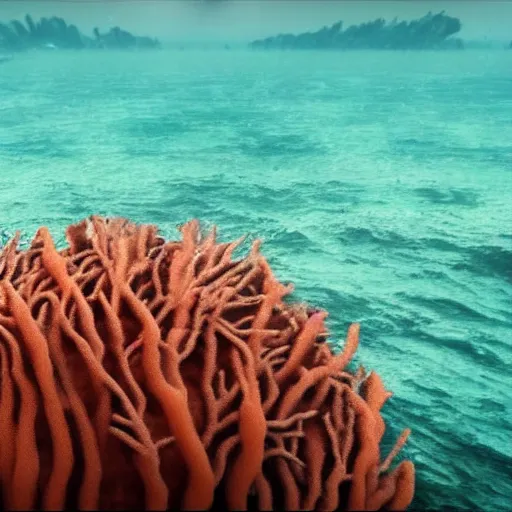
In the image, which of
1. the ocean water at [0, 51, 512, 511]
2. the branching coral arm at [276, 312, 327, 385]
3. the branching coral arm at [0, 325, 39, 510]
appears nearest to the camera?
the branching coral arm at [0, 325, 39, 510]

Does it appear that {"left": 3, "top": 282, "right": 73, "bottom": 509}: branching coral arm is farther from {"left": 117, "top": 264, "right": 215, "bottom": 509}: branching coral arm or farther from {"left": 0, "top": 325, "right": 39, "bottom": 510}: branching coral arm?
{"left": 117, "top": 264, "right": 215, "bottom": 509}: branching coral arm

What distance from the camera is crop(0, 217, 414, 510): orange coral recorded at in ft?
3.11

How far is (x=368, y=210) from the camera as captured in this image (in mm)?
5855

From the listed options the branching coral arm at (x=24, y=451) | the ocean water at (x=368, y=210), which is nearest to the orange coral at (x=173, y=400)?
the branching coral arm at (x=24, y=451)

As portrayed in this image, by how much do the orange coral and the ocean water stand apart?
19.3 inches

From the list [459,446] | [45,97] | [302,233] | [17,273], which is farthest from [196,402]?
[45,97]

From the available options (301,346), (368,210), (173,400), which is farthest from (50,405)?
(368,210)

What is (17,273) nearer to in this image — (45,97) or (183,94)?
(45,97)

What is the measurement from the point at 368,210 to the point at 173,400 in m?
5.17

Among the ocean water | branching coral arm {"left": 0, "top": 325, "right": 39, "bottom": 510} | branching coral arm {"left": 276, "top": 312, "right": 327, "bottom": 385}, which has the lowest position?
the ocean water

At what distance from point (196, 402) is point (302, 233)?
407 cm

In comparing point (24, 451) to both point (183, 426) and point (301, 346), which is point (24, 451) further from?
point (301, 346)

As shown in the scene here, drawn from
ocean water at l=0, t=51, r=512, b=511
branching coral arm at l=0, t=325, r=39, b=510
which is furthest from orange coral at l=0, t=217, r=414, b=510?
ocean water at l=0, t=51, r=512, b=511

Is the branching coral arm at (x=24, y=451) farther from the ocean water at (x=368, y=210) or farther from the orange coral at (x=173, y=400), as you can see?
the ocean water at (x=368, y=210)
